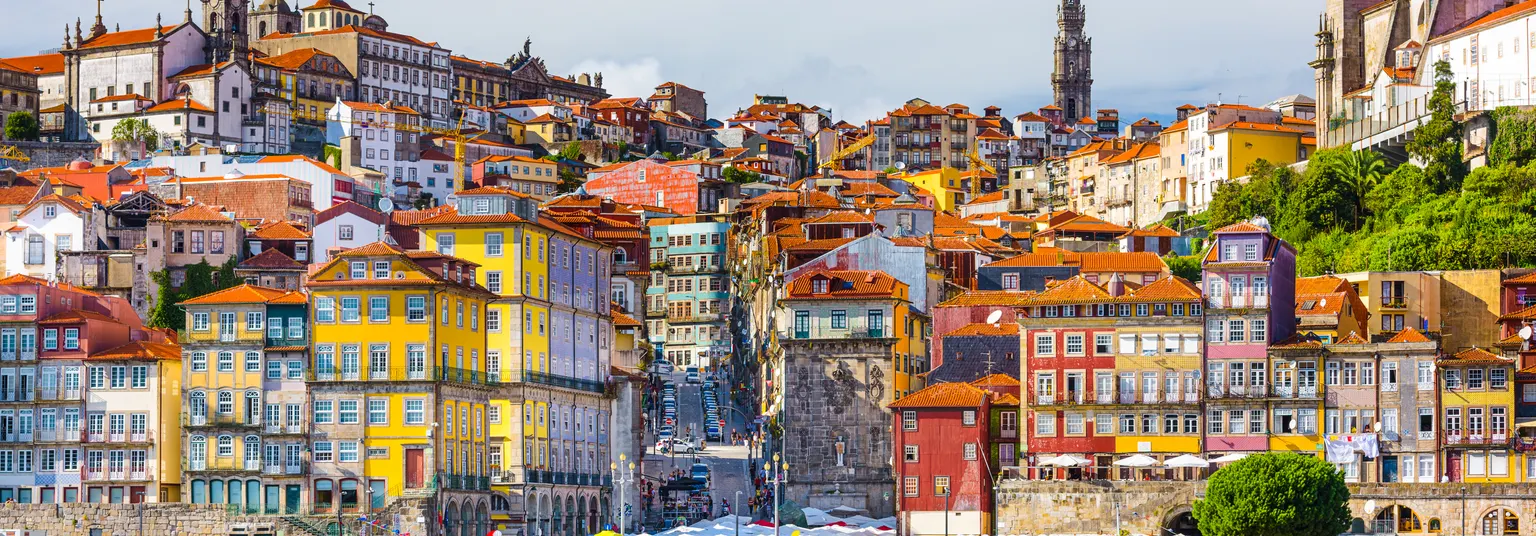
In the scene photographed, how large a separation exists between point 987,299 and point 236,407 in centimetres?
2969

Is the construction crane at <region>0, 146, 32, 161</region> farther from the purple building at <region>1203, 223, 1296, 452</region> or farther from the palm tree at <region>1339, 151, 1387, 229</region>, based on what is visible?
the purple building at <region>1203, 223, 1296, 452</region>

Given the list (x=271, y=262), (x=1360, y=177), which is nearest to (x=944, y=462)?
(x=271, y=262)

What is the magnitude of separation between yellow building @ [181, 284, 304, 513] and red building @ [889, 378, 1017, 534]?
2040cm

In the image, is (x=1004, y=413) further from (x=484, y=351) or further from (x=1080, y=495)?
(x=484, y=351)

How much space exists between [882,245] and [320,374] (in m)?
26.8

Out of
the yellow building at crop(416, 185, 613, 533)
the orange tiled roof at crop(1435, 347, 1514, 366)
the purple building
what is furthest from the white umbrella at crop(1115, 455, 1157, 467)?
the yellow building at crop(416, 185, 613, 533)

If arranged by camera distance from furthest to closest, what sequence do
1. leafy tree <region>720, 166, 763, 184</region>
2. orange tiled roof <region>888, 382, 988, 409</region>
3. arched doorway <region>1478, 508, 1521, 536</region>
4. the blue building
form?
leafy tree <region>720, 166, 763, 184</region>
the blue building
orange tiled roof <region>888, 382, 988, 409</region>
arched doorway <region>1478, 508, 1521, 536</region>

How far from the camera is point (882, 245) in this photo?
10050cm

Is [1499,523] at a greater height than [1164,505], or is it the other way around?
[1164,505]

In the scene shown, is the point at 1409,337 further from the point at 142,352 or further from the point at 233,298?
the point at 142,352

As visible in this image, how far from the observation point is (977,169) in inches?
6905

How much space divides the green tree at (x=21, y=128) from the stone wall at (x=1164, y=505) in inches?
3581

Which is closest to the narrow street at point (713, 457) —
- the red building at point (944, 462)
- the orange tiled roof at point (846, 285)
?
the red building at point (944, 462)

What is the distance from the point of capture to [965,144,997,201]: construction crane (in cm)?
17025
